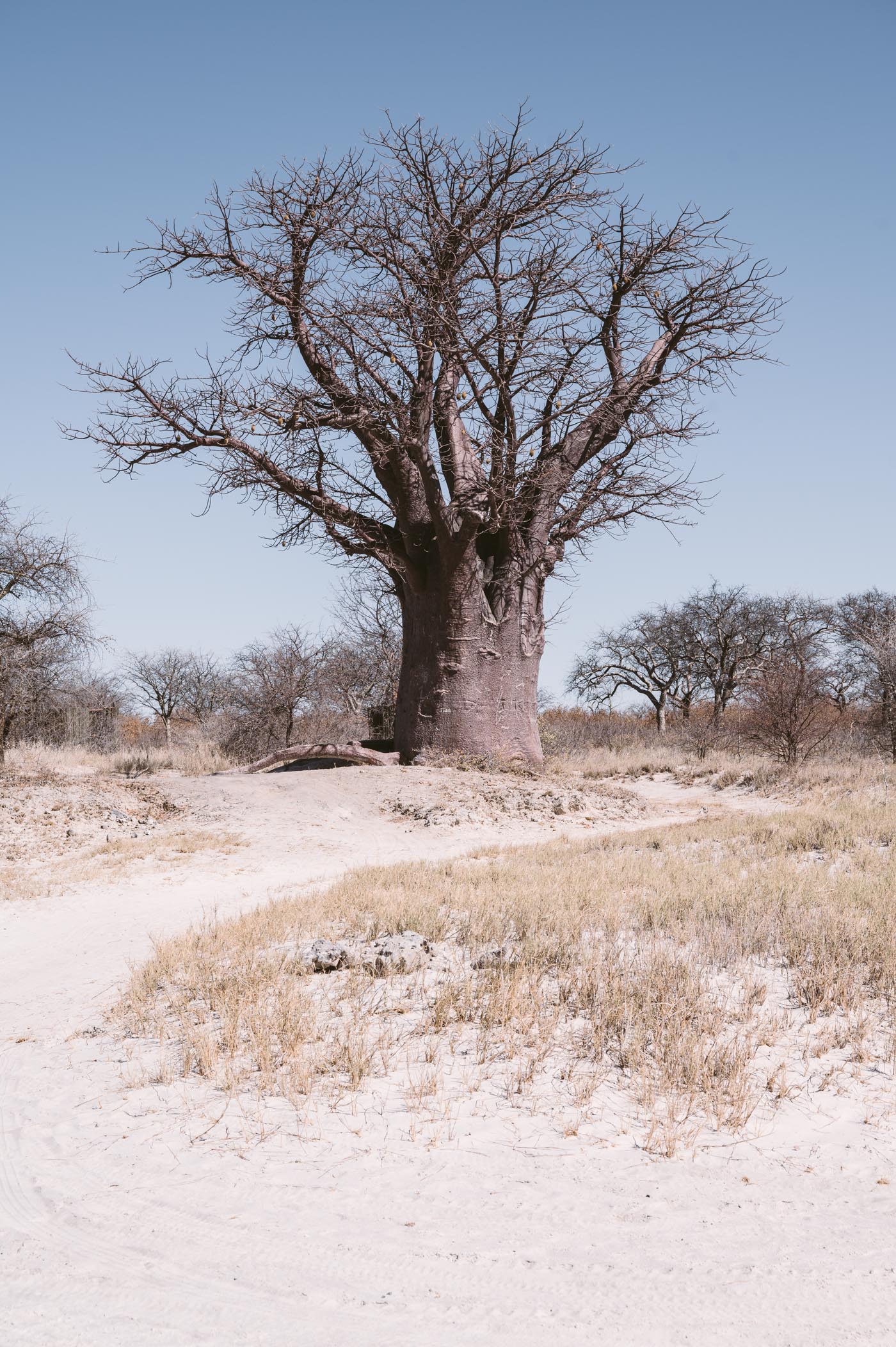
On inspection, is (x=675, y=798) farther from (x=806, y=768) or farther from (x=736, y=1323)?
(x=736, y=1323)

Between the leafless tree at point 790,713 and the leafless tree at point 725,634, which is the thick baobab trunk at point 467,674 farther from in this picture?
the leafless tree at point 725,634

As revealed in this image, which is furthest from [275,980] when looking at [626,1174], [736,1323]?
[736,1323]

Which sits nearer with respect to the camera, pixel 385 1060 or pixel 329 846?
pixel 385 1060

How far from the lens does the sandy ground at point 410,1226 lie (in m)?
2.37

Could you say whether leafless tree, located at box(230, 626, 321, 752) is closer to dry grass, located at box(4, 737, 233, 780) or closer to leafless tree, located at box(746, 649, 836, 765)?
dry grass, located at box(4, 737, 233, 780)

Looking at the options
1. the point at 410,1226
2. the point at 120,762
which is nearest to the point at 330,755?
the point at 120,762

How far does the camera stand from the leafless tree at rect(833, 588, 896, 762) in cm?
2155

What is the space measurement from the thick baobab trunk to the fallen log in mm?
443

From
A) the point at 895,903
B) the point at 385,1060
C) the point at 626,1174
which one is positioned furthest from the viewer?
the point at 895,903

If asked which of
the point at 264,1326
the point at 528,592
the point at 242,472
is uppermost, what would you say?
the point at 242,472

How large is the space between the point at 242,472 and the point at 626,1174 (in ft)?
38.1

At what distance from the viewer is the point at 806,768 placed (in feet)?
53.4

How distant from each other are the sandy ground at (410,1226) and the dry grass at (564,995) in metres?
0.22

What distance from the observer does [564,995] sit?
4.41 m
